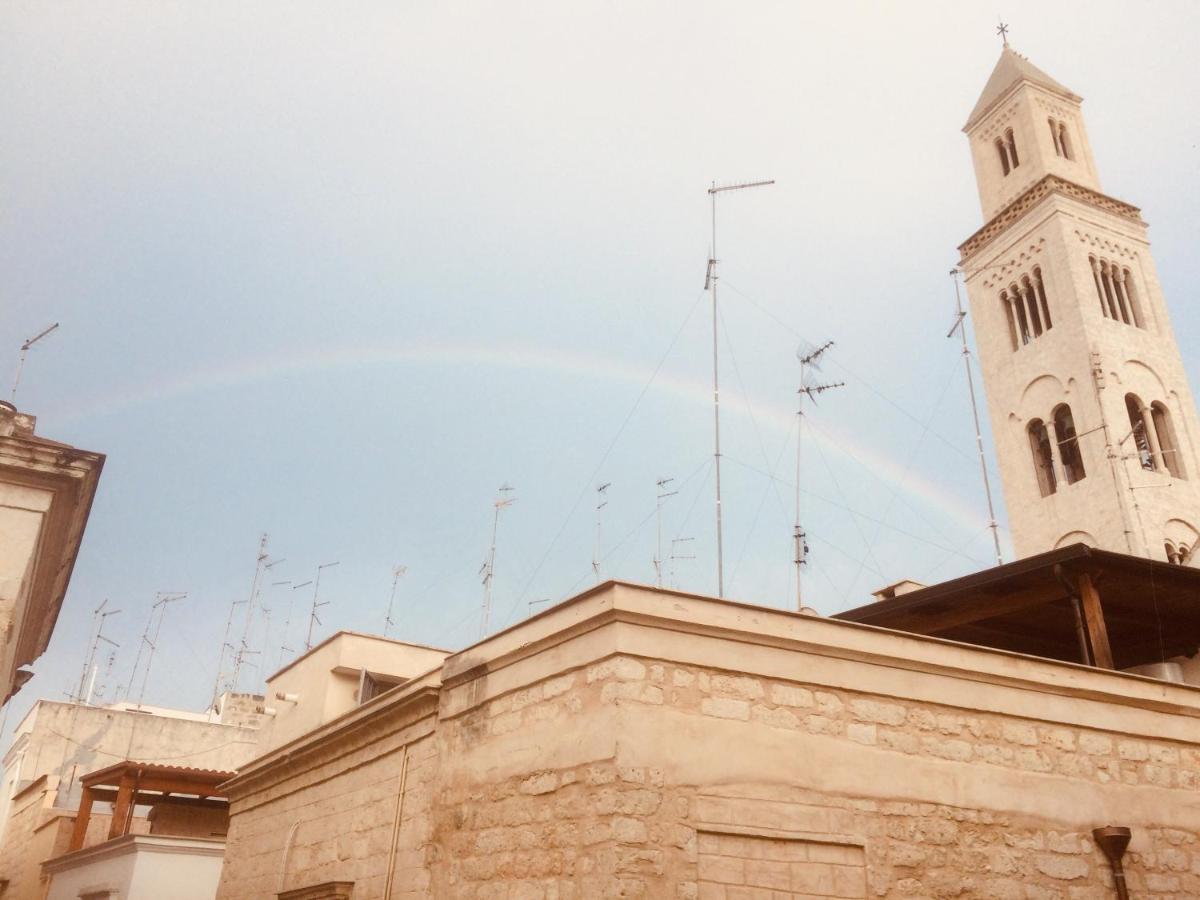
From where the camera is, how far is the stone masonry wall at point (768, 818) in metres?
7.01

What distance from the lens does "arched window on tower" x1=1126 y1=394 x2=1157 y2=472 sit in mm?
31408

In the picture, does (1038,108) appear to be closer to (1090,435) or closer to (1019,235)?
(1019,235)

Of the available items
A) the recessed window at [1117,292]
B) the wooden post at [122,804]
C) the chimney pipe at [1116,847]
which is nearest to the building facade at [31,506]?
the wooden post at [122,804]

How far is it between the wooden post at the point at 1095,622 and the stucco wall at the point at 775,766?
3.24ft

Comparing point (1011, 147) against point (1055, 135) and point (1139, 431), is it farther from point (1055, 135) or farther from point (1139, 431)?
point (1139, 431)

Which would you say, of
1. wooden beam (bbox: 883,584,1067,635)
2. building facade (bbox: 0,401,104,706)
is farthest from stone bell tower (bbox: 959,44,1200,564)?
building facade (bbox: 0,401,104,706)

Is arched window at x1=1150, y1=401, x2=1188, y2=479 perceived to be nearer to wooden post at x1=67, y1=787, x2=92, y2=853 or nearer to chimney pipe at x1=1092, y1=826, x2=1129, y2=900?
chimney pipe at x1=1092, y1=826, x2=1129, y2=900

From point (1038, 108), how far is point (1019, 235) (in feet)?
17.8

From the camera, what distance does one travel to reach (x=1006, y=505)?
112 ft

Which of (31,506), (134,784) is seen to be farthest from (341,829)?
(134,784)

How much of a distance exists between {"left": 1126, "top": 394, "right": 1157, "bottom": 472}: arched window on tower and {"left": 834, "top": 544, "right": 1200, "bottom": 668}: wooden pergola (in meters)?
18.8

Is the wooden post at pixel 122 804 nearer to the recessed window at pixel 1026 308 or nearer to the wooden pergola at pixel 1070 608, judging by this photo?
the wooden pergola at pixel 1070 608

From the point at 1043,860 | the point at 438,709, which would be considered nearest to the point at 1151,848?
the point at 1043,860

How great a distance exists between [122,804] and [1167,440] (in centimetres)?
3356
